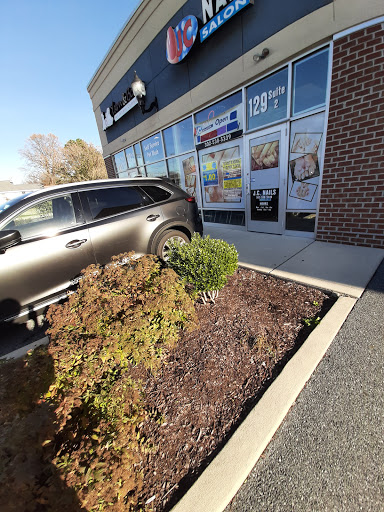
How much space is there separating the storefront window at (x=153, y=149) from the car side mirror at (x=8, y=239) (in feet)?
22.8

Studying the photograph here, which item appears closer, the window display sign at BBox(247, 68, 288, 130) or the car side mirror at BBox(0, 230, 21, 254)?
the car side mirror at BBox(0, 230, 21, 254)

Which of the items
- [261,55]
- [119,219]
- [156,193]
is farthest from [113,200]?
[261,55]

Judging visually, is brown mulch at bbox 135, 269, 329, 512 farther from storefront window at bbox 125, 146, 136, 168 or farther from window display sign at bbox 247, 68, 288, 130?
storefront window at bbox 125, 146, 136, 168

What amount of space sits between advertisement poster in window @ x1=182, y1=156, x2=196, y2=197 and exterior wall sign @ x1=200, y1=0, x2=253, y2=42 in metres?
2.95

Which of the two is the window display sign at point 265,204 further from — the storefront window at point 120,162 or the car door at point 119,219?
the storefront window at point 120,162

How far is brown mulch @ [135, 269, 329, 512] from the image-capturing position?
1.32 m

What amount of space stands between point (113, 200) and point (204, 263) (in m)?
2.00

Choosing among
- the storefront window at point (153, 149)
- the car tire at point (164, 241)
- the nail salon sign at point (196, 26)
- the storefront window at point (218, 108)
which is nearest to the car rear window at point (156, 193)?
the car tire at point (164, 241)

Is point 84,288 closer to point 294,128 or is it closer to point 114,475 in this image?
point 114,475

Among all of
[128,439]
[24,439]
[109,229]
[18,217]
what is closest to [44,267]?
[18,217]

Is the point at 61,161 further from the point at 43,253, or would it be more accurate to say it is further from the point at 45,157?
the point at 43,253

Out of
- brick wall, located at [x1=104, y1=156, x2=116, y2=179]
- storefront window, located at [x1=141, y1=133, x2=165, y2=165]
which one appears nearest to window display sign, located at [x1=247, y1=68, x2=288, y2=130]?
storefront window, located at [x1=141, y1=133, x2=165, y2=165]

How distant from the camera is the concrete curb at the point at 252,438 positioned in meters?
1.14

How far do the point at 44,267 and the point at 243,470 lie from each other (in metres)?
2.87
